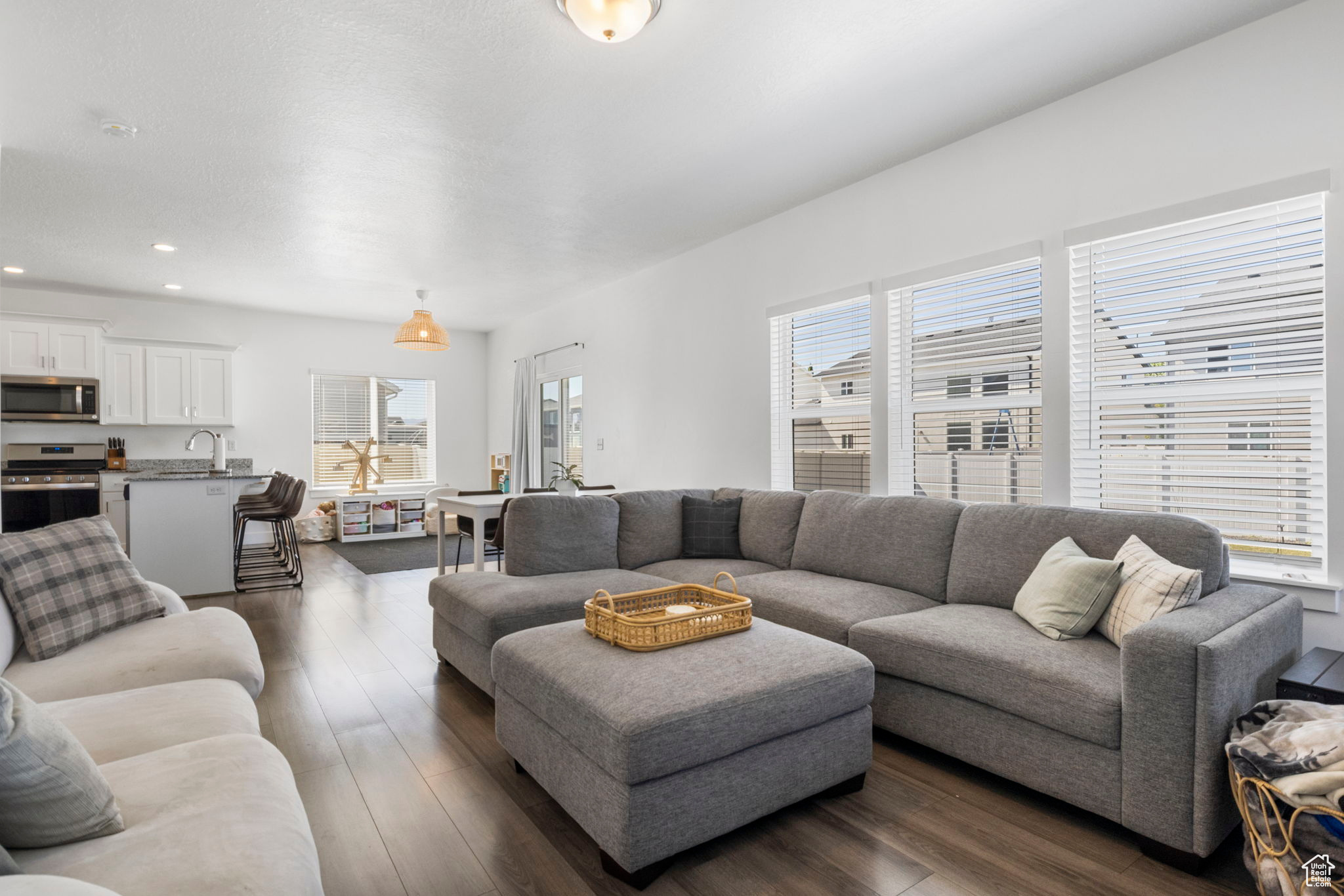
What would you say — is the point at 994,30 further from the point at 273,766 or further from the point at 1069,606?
the point at 273,766

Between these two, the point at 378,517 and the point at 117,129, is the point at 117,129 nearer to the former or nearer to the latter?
the point at 117,129

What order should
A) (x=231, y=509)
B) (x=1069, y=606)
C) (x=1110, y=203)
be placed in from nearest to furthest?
(x=1069, y=606)
(x=1110, y=203)
(x=231, y=509)

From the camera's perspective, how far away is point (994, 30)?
95.7 inches

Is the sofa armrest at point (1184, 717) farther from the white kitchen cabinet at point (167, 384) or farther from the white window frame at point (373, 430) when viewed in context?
the white window frame at point (373, 430)

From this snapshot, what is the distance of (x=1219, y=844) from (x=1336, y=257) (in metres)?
1.96

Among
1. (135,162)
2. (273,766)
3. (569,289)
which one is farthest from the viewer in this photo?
(569,289)

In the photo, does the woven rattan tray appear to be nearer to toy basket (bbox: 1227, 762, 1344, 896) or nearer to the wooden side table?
toy basket (bbox: 1227, 762, 1344, 896)

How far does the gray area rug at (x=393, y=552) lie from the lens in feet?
20.3

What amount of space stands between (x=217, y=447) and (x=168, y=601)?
540 centimetres

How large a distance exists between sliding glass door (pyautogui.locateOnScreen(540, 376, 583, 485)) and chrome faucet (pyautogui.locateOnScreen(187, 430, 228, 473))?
3399mm

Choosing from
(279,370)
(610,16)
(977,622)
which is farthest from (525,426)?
(977,622)

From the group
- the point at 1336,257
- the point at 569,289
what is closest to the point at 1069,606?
the point at 1336,257

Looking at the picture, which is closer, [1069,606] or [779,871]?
[779,871]

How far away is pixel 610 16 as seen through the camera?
2.17 metres
